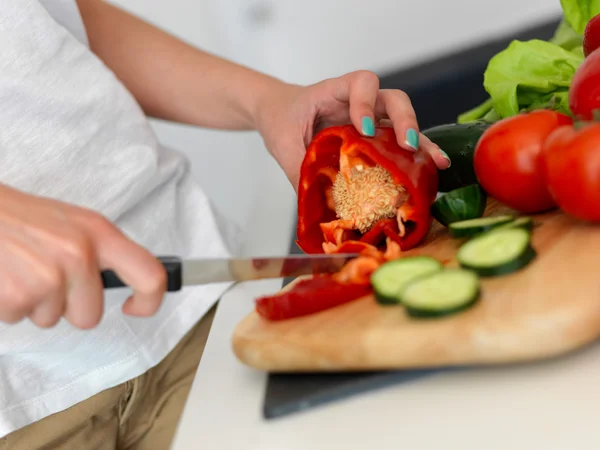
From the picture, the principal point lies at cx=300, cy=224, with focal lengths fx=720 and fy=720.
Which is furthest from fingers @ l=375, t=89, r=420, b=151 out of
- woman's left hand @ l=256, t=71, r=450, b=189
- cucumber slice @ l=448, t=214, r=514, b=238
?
cucumber slice @ l=448, t=214, r=514, b=238

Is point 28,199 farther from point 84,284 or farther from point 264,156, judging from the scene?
point 264,156

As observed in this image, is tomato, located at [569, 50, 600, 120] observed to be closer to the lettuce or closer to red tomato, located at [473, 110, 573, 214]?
red tomato, located at [473, 110, 573, 214]

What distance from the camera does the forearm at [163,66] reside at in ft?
4.19

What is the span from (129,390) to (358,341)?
1.67ft

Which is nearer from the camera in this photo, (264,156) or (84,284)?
(84,284)

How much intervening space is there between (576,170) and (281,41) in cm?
213

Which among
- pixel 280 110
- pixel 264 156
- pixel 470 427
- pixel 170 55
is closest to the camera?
pixel 470 427

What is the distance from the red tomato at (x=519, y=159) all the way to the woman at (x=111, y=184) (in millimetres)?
113

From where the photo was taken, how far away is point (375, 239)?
933mm

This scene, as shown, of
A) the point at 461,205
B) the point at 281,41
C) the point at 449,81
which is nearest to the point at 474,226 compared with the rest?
the point at 461,205

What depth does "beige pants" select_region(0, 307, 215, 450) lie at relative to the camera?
0.95m

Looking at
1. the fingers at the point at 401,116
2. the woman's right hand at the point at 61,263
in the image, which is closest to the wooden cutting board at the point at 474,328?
the woman's right hand at the point at 61,263

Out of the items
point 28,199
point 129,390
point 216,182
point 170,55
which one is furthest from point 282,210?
point 28,199

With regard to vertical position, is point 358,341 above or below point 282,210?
above
